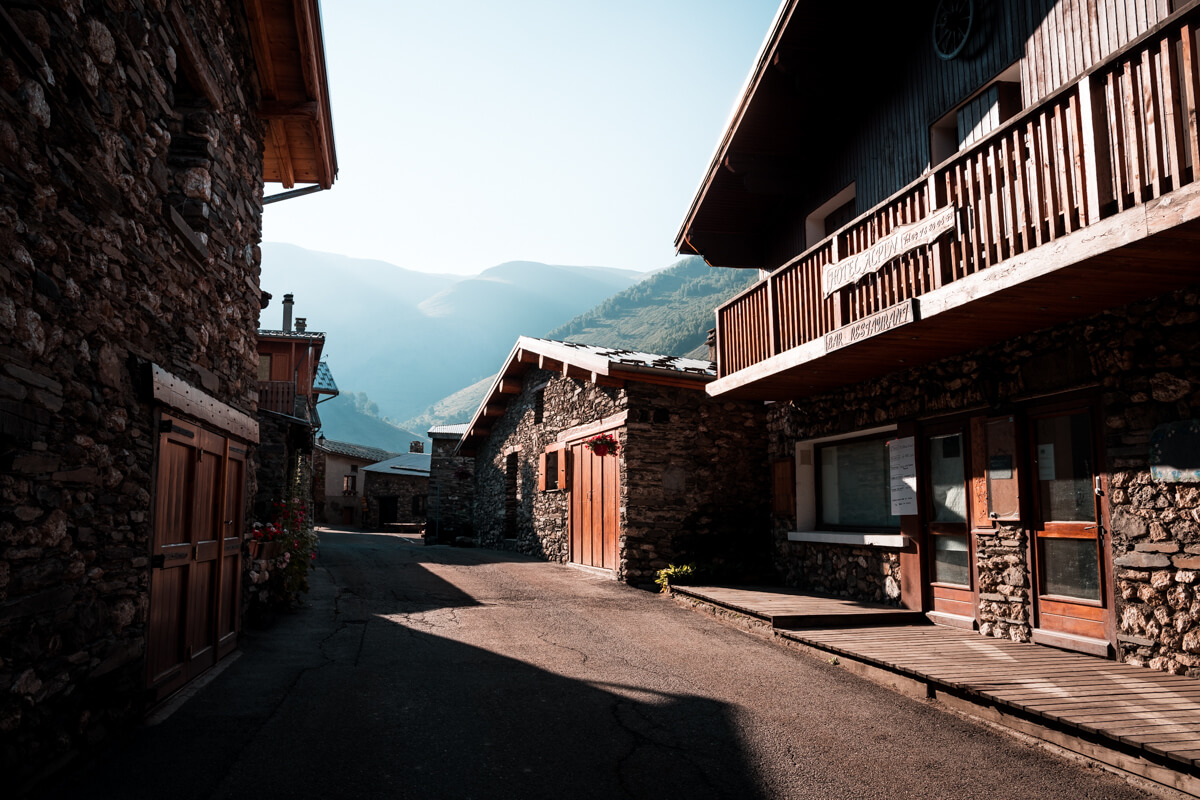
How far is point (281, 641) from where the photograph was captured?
283 inches

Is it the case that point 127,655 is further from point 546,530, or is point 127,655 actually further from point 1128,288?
point 546,530

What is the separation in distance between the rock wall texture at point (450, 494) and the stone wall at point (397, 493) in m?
10.3

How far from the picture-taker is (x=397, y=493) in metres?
35.4

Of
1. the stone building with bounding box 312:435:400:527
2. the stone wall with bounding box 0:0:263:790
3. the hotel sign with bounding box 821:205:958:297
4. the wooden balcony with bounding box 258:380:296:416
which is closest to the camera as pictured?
the stone wall with bounding box 0:0:263:790

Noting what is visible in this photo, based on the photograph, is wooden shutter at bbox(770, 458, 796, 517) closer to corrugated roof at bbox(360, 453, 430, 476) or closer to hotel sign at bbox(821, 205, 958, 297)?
hotel sign at bbox(821, 205, 958, 297)

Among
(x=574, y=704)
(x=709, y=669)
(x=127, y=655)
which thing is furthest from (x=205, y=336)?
(x=709, y=669)

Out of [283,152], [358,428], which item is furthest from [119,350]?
[358,428]

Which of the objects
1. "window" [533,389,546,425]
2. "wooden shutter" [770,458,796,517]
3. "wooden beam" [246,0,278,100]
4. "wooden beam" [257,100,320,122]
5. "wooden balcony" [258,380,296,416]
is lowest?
"wooden shutter" [770,458,796,517]

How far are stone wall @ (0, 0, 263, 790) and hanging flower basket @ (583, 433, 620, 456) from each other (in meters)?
6.73

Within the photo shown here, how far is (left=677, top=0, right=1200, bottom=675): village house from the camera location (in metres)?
5.03

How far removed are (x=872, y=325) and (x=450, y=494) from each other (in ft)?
61.2

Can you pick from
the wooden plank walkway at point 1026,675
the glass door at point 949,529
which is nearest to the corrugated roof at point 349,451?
the wooden plank walkway at point 1026,675

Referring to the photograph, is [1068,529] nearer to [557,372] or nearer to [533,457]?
[557,372]

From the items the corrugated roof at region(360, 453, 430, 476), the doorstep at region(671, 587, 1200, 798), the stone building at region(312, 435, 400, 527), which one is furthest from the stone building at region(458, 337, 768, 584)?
the stone building at region(312, 435, 400, 527)
